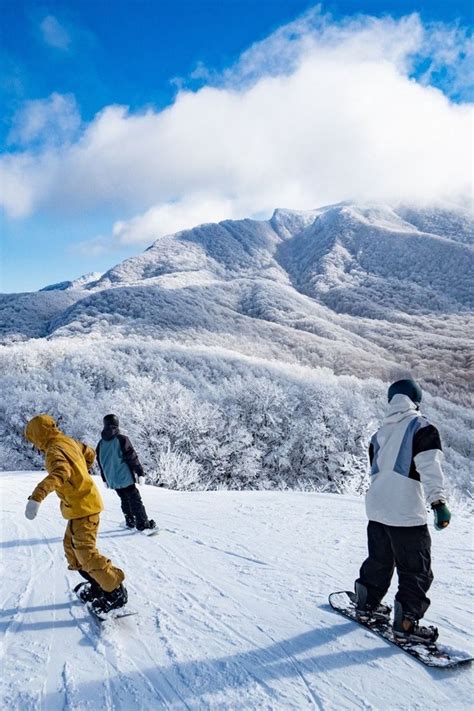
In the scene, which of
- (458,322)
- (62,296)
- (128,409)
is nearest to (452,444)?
(128,409)

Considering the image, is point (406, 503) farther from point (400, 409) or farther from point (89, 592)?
point (89, 592)

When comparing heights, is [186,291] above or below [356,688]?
above

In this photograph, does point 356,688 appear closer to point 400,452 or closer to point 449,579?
point 400,452

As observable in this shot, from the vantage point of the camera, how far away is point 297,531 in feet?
21.0

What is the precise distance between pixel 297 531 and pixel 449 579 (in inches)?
95.5

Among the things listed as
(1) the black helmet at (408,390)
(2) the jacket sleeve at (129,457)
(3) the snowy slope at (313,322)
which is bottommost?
(2) the jacket sleeve at (129,457)

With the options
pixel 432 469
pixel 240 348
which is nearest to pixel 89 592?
pixel 432 469

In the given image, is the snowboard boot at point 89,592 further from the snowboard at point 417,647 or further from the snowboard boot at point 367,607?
the snowboard boot at point 367,607

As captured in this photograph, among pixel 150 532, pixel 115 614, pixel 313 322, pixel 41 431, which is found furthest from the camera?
pixel 313 322

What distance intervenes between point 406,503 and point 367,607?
1.01 metres

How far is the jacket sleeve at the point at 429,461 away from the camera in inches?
111

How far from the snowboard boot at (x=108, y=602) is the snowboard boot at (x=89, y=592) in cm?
7

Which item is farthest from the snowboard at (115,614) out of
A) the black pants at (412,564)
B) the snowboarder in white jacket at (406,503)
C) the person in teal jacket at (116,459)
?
the person in teal jacket at (116,459)

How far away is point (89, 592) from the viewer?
377 centimetres
